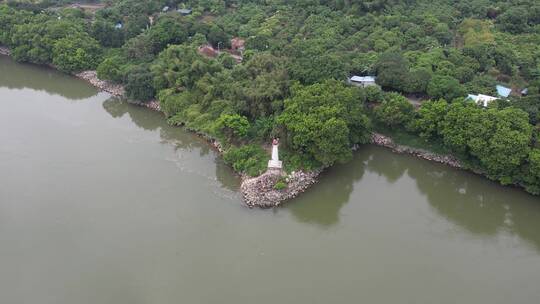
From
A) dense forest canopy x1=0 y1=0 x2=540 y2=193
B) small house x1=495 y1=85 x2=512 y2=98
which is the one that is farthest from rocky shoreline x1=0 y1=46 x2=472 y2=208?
small house x1=495 y1=85 x2=512 y2=98

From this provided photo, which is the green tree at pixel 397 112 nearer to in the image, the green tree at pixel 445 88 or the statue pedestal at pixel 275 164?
the green tree at pixel 445 88

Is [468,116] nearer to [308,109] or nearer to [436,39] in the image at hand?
[308,109]

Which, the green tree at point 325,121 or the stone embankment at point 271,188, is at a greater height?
the green tree at point 325,121

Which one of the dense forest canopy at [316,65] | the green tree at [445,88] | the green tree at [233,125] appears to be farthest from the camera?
the green tree at [445,88]

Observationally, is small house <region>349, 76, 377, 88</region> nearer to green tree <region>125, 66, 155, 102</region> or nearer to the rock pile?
green tree <region>125, 66, 155, 102</region>

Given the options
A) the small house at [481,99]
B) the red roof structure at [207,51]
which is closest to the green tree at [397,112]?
the small house at [481,99]

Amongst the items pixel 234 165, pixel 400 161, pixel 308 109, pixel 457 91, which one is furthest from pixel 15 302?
pixel 457 91

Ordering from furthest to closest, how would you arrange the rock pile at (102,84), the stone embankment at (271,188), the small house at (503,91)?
the rock pile at (102,84), the small house at (503,91), the stone embankment at (271,188)

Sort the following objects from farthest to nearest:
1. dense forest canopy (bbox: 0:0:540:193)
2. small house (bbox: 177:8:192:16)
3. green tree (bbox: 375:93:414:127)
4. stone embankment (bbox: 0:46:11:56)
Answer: small house (bbox: 177:8:192:16)
stone embankment (bbox: 0:46:11:56)
green tree (bbox: 375:93:414:127)
dense forest canopy (bbox: 0:0:540:193)
